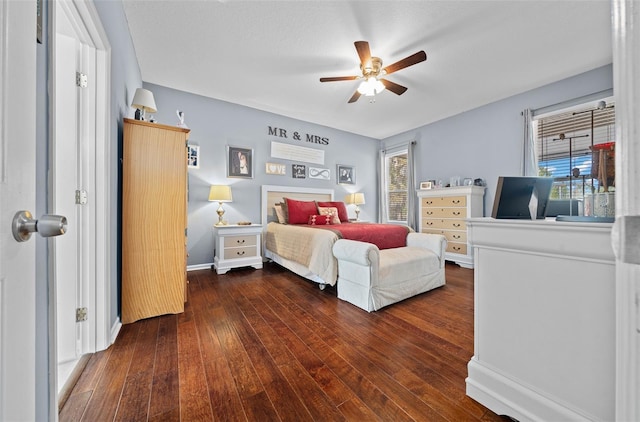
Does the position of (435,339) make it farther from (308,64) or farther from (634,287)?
(308,64)

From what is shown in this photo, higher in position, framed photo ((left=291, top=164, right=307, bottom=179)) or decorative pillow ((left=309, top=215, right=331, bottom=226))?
framed photo ((left=291, top=164, right=307, bottom=179))

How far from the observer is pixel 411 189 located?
A: 4.99 m

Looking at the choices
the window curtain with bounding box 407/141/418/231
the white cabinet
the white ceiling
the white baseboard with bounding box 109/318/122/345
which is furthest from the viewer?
the window curtain with bounding box 407/141/418/231

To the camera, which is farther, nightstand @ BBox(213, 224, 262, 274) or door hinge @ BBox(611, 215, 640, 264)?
nightstand @ BBox(213, 224, 262, 274)

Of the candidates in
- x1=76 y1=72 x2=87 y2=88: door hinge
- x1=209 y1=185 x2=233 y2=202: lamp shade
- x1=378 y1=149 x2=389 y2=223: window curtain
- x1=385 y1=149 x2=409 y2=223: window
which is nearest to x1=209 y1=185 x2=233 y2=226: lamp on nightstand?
x1=209 y1=185 x2=233 y2=202: lamp shade

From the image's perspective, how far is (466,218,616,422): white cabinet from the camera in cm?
87

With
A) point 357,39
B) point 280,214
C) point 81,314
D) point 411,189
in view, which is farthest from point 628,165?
point 411,189

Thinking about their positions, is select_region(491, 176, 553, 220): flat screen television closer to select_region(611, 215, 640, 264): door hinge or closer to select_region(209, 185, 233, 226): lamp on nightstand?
select_region(611, 215, 640, 264): door hinge

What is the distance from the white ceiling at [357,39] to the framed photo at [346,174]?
64.5 inches

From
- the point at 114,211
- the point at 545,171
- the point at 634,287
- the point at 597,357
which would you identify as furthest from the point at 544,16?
the point at 114,211

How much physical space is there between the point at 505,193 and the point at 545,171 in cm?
329

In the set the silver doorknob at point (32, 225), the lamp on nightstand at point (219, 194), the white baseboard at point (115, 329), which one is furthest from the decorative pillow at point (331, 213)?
the silver doorknob at point (32, 225)

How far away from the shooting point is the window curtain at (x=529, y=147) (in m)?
3.43

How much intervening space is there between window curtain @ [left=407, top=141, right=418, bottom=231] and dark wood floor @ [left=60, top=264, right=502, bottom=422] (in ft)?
9.11
